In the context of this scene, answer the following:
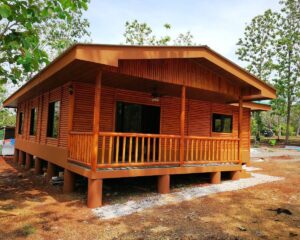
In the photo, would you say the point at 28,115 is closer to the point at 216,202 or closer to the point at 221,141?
the point at 221,141

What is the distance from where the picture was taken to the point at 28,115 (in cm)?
1405

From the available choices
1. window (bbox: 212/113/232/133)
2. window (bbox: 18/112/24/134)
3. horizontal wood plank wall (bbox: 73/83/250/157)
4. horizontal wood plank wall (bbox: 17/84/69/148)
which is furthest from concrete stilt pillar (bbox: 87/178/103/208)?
window (bbox: 18/112/24/134)

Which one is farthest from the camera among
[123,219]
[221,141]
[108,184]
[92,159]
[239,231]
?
[221,141]

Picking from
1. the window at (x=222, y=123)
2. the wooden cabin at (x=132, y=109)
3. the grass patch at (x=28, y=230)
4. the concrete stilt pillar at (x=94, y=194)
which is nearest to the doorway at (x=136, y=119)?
the wooden cabin at (x=132, y=109)

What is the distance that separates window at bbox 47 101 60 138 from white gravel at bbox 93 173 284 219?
184 inches

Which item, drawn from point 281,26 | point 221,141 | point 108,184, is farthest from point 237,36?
point 108,184

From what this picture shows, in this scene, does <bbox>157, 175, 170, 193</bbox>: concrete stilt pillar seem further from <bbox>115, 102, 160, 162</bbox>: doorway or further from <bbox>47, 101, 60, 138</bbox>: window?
<bbox>47, 101, 60, 138</bbox>: window

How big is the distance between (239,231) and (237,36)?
37.7 m

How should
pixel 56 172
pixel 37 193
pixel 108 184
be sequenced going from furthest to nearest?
1. pixel 56 172
2. pixel 108 184
3. pixel 37 193

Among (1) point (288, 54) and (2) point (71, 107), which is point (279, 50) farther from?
(2) point (71, 107)

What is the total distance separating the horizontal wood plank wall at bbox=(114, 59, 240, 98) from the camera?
293 inches

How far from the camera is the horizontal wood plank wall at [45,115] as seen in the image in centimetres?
926

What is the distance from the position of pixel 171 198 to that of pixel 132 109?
3.95 metres

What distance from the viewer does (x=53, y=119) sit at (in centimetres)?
1063
